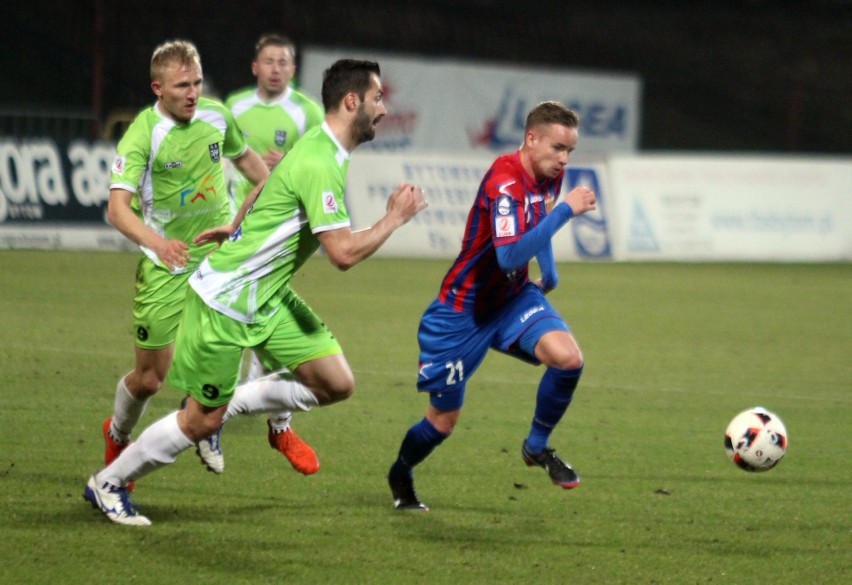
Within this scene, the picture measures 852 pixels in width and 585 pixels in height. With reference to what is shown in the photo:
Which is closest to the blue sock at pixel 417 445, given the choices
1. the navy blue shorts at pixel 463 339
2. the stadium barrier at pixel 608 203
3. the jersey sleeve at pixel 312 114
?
the navy blue shorts at pixel 463 339

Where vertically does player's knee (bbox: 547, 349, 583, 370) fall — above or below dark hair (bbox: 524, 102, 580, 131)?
below

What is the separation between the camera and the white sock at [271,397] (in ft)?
17.9

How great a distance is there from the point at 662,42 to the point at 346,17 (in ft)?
27.6

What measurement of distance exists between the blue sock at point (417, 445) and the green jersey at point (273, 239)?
90 cm

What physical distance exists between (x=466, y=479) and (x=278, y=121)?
10.3 ft

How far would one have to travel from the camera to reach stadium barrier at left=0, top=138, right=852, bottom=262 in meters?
16.2

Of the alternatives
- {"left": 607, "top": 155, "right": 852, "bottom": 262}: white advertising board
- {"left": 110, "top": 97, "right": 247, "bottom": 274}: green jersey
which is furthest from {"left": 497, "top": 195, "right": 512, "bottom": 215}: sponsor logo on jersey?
{"left": 607, "top": 155, "right": 852, "bottom": 262}: white advertising board

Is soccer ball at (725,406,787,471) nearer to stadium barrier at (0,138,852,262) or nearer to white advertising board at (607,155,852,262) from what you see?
stadium barrier at (0,138,852,262)

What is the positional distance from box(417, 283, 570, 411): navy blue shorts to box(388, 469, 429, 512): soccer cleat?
0.35 m

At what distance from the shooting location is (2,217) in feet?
52.4

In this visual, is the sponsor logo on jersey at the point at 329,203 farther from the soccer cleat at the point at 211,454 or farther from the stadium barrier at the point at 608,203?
the stadium barrier at the point at 608,203

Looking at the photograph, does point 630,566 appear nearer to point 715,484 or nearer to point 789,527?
point 789,527

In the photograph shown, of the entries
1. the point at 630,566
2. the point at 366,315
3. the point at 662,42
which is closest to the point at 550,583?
the point at 630,566

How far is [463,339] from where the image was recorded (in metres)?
5.74
